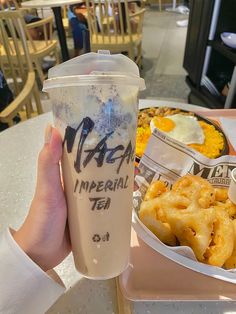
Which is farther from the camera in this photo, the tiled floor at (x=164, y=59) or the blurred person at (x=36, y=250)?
the tiled floor at (x=164, y=59)

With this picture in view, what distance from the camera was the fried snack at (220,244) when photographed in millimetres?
525

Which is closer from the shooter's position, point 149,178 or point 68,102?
point 68,102

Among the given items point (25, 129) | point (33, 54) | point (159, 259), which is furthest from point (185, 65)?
point (159, 259)

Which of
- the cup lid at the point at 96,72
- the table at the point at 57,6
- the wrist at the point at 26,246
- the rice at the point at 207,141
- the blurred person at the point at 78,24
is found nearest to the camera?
the cup lid at the point at 96,72

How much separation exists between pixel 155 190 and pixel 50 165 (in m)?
0.27

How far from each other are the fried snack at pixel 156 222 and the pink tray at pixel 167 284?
1.8 inches

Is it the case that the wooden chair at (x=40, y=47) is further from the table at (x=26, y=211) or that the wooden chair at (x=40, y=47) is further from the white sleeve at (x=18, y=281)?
the white sleeve at (x=18, y=281)

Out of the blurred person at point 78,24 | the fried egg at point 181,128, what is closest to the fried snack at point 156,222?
the fried egg at point 181,128

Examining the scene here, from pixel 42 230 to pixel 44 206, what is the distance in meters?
0.05

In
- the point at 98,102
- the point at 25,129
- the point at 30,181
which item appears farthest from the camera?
the point at 25,129

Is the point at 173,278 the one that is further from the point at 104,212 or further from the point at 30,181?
the point at 30,181

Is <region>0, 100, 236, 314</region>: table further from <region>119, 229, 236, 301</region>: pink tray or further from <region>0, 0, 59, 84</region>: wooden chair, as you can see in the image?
<region>0, 0, 59, 84</region>: wooden chair

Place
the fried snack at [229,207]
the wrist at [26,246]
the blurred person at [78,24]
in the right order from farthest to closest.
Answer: the blurred person at [78,24] < the fried snack at [229,207] < the wrist at [26,246]

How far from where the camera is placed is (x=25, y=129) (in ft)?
3.47
